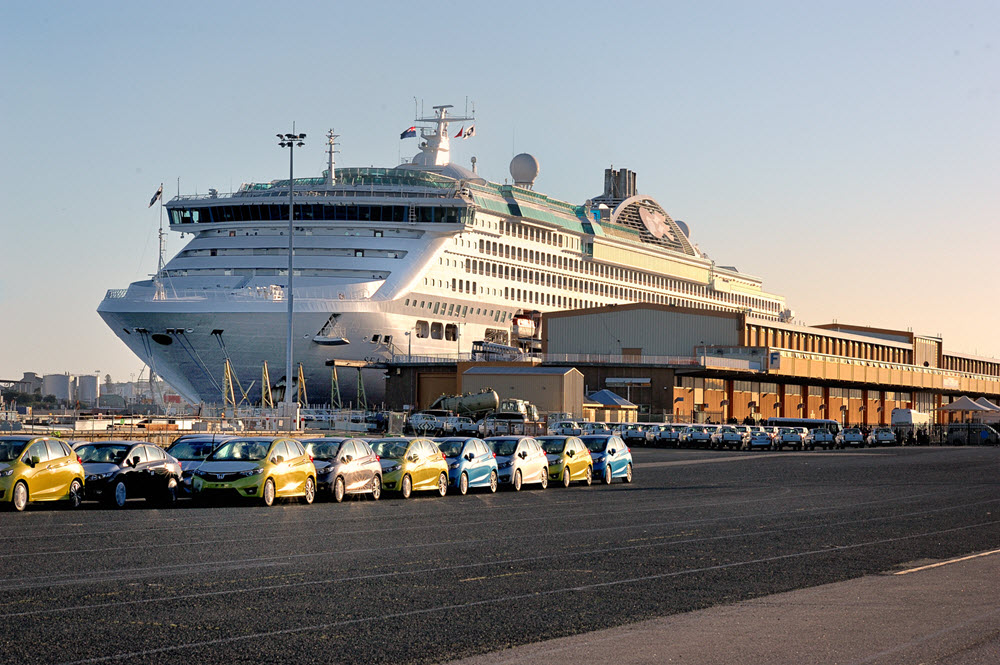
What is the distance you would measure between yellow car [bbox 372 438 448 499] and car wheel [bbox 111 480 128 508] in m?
5.70

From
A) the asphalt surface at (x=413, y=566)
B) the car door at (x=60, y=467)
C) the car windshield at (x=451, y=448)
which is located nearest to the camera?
the asphalt surface at (x=413, y=566)

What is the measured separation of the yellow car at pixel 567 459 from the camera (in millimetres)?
32969

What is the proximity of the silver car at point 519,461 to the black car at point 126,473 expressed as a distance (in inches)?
333

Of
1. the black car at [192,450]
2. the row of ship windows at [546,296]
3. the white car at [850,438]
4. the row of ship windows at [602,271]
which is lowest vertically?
the white car at [850,438]

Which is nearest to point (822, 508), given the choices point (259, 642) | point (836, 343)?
point (259, 642)

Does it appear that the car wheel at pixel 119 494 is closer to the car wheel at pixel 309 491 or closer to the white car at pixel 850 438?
the car wheel at pixel 309 491

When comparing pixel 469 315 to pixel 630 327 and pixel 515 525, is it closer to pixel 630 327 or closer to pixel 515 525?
pixel 630 327

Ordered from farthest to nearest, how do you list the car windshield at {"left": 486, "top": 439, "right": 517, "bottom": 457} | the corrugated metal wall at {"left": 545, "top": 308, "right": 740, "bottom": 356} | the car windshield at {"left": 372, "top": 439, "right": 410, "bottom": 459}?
1. the corrugated metal wall at {"left": 545, "top": 308, "right": 740, "bottom": 356}
2. the car windshield at {"left": 486, "top": 439, "right": 517, "bottom": 457}
3. the car windshield at {"left": 372, "top": 439, "right": 410, "bottom": 459}

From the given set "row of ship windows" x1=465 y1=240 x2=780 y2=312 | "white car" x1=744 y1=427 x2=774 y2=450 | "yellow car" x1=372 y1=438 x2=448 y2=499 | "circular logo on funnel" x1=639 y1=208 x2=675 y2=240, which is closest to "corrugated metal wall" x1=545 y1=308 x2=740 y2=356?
"row of ship windows" x1=465 y1=240 x2=780 y2=312

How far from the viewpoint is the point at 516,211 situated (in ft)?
301

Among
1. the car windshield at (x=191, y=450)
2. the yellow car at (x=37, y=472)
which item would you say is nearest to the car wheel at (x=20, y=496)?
the yellow car at (x=37, y=472)

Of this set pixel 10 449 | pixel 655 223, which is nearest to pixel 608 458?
pixel 10 449

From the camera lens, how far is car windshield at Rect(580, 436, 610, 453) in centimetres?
3500

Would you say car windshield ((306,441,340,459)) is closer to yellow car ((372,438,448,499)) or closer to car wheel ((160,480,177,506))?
yellow car ((372,438,448,499))
